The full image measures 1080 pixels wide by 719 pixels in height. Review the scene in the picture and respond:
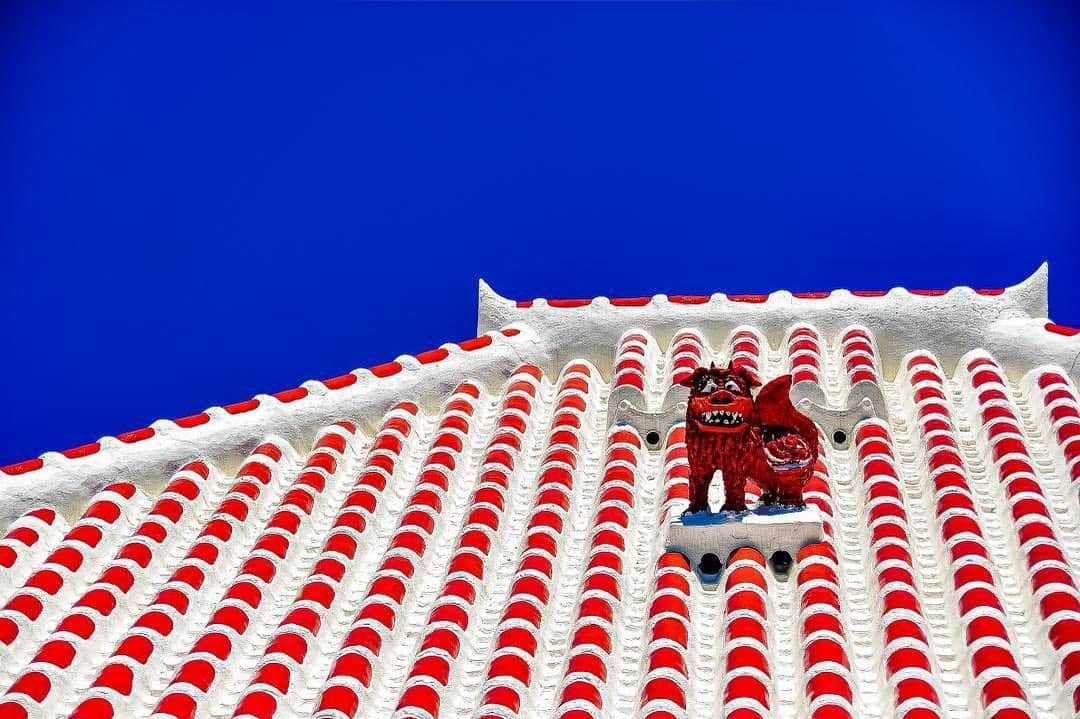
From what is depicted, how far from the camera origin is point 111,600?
20.9 feet

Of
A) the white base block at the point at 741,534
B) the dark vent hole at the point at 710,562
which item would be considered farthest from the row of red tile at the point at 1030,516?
the dark vent hole at the point at 710,562

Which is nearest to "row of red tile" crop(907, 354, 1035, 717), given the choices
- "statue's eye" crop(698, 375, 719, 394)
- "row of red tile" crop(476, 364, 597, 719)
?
"statue's eye" crop(698, 375, 719, 394)

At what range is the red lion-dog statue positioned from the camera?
20.0ft

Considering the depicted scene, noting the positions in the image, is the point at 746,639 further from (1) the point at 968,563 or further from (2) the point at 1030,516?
(2) the point at 1030,516

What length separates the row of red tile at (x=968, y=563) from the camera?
5.12m

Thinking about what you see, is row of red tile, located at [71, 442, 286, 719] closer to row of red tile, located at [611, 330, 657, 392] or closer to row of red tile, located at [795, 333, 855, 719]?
row of red tile, located at [611, 330, 657, 392]

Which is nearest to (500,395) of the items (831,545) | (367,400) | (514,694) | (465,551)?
(367,400)

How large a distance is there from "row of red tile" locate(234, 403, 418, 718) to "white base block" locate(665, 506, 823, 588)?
1.31 m

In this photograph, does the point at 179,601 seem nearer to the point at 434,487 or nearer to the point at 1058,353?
the point at 434,487

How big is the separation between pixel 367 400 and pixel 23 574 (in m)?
1.99

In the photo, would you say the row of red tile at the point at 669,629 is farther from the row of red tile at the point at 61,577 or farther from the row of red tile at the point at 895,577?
the row of red tile at the point at 61,577

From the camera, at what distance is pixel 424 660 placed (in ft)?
18.4

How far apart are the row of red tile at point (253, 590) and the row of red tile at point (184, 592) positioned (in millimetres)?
109

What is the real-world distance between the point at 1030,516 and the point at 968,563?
0.50 metres
